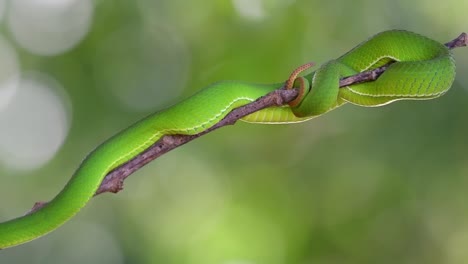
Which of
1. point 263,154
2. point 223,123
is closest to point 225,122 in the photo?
point 223,123

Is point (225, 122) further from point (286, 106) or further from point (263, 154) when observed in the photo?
point (263, 154)

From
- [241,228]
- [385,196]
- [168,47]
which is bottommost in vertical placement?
[385,196]

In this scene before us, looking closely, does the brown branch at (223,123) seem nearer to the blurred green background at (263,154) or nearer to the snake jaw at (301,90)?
the snake jaw at (301,90)

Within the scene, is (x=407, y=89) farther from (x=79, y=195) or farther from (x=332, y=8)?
(x=332, y=8)

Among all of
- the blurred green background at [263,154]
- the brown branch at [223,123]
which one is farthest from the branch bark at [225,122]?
the blurred green background at [263,154]

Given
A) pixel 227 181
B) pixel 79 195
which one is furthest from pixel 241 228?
pixel 79 195

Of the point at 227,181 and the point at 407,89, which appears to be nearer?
the point at 407,89

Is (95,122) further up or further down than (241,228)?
further up

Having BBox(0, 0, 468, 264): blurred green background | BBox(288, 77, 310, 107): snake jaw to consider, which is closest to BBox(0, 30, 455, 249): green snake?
BBox(288, 77, 310, 107): snake jaw
